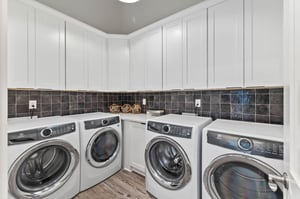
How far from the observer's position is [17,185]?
1260 mm

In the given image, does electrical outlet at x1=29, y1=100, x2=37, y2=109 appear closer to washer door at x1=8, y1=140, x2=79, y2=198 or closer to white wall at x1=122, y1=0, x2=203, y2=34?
washer door at x1=8, y1=140, x2=79, y2=198

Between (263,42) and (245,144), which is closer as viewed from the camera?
(245,144)

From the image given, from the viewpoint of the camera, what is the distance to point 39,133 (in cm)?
135

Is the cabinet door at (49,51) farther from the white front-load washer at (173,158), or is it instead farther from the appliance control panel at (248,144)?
the appliance control panel at (248,144)

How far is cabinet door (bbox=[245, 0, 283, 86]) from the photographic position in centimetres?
131

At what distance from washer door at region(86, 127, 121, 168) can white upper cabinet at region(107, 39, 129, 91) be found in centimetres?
91

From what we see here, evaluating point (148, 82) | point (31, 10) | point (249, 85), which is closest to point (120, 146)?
point (148, 82)

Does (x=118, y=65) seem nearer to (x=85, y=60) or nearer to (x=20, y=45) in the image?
(x=85, y=60)

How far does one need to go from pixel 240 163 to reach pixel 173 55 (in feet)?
5.03

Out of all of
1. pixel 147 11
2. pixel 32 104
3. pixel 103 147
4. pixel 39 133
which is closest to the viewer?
pixel 39 133

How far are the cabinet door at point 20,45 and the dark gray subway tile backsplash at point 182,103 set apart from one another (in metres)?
0.33

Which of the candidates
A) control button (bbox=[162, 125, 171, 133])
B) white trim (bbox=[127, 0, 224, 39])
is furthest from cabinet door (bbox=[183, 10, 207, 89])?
control button (bbox=[162, 125, 171, 133])

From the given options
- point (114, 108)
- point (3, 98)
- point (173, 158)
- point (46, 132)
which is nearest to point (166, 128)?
point (173, 158)

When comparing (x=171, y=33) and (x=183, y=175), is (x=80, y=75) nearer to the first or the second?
(x=171, y=33)
